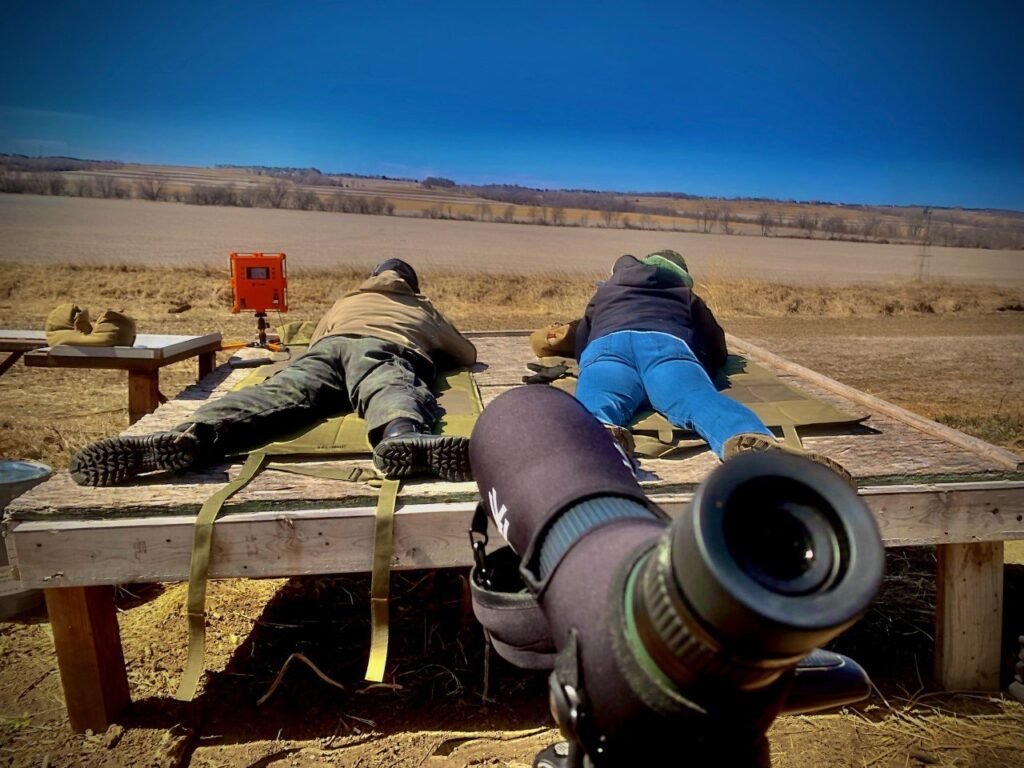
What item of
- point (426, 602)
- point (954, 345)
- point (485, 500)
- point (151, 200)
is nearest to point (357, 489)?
point (426, 602)

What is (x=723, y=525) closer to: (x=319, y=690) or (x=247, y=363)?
(x=319, y=690)

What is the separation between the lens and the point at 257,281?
251 inches

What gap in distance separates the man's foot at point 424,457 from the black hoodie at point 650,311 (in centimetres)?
171

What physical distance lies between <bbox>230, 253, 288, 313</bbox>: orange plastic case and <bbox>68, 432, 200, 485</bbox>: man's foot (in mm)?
2967

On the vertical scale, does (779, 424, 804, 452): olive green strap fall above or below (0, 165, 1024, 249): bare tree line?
below

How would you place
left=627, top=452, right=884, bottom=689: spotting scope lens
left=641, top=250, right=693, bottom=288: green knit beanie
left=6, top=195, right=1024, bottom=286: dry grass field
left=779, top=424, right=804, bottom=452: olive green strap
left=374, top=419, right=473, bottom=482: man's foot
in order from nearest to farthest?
left=627, top=452, right=884, bottom=689: spotting scope lens, left=374, top=419, right=473, bottom=482: man's foot, left=779, top=424, right=804, bottom=452: olive green strap, left=641, top=250, right=693, bottom=288: green knit beanie, left=6, top=195, right=1024, bottom=286: dry grass field

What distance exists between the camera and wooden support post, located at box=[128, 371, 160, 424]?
17.7 feet

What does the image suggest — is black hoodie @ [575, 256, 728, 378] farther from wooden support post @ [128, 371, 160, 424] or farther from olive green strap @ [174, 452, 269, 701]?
wooden support post @ [128, 371, 160, 424]

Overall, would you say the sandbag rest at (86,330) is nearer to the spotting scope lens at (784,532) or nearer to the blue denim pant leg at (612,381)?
the blue denim pant leg at (612,381)

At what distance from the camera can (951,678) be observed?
373 centimetres

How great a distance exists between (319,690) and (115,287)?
14111 millimetres

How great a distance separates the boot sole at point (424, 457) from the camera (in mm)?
3455

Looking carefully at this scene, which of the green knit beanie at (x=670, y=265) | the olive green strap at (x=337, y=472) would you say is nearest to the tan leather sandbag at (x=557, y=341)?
the green knit beanie at (x=670, y=265)

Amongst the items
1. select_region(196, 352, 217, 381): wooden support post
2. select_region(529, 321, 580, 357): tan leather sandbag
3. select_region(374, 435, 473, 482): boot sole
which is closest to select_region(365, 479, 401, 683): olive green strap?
select_region(374, 435, 473, 482): boot sole
